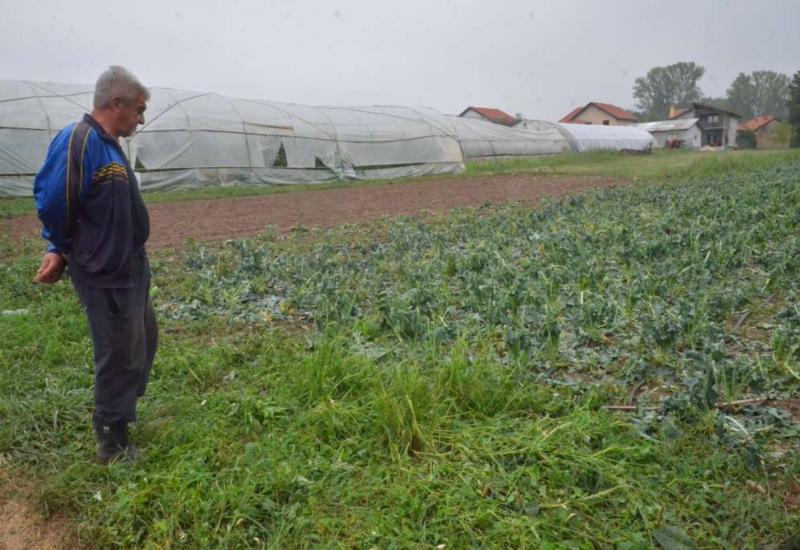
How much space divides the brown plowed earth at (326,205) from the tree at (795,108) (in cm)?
2342

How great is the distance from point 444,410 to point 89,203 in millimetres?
1805

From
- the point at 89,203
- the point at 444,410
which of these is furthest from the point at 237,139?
the point at 444,410

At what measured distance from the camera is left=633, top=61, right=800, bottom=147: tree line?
6344 centimetres

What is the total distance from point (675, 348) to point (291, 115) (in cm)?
1772

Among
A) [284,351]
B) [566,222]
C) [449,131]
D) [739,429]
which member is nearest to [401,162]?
[449,131]

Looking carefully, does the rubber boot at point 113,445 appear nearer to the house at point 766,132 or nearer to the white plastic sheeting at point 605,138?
the white plastic sheeting at point 605,138

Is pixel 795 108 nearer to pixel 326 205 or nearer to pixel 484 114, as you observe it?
pixel 484 114

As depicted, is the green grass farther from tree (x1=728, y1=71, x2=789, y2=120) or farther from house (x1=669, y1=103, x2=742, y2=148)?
tree (x1=728, y1=71, x2=789, y2=120)

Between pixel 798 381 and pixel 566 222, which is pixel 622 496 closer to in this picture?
pixel 798 381

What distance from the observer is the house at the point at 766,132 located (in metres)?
40.9

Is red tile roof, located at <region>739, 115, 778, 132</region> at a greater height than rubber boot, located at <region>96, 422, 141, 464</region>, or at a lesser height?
greater

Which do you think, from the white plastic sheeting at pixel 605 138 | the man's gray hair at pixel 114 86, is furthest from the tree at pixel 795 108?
the man's gray hair at pixel 114 86

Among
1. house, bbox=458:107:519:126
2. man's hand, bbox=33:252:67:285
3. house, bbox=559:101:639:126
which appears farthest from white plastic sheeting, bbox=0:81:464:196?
house, bbox=559:101:639:126

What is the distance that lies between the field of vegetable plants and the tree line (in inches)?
2653
